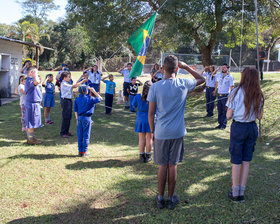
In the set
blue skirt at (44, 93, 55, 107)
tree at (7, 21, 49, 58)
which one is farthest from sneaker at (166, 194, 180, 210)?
tree at (7, 21, 49, 58)

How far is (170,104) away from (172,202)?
1.37 m

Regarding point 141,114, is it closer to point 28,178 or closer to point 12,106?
point 28,178

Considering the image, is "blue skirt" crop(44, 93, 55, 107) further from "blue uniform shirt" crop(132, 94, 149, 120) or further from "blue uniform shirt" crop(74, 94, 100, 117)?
"blue uniform shirt" crop(132, 94, 149, 120)

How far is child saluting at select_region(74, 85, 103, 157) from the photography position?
551 cm

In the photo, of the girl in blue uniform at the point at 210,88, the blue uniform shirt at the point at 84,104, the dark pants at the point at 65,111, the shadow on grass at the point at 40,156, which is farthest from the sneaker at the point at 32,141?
the girl in blue uniform at the point at 210,88

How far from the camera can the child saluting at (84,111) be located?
5.51 m

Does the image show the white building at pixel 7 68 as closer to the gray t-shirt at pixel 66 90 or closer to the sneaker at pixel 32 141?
the gray t-shirt at pixel 66 90

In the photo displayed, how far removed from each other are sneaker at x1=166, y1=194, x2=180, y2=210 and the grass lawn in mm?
67

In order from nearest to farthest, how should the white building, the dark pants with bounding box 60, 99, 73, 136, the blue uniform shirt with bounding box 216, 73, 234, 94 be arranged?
the dark pants with bounding box 60, 99, 73, 136 < the blue uniform shirt with bounding box 216, 73, 234, 94 < the white building

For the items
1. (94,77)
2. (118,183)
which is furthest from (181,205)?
(94,77)

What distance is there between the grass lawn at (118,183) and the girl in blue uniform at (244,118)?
1.87 feet

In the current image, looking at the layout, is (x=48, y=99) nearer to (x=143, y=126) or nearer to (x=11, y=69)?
(x=143, y=126)

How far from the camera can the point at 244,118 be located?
370cm

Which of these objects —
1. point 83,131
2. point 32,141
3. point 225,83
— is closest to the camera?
point 83,131
